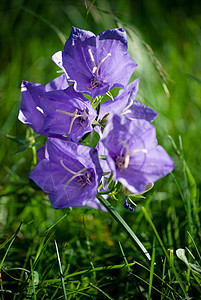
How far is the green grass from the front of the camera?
3.93ft

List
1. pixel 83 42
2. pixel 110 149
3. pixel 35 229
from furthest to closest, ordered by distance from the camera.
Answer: pixel 35 229
pixel 83 42
pixel 110 149

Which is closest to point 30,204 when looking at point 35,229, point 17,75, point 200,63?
point 35,229

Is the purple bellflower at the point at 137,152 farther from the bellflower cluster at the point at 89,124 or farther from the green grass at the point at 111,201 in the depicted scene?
the green grass at the point at 111,201

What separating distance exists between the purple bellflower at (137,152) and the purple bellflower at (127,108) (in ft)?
0.41

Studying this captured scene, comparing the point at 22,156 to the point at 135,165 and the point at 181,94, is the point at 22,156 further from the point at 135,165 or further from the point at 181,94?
the point at 181,94

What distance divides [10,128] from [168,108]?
1.05 metres

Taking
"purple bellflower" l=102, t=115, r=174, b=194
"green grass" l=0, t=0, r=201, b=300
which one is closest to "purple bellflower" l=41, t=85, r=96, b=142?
"purple bellflower" l=102, t=115, r=174, b=194

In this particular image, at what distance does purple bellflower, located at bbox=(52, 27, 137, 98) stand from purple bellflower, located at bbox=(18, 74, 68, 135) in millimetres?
106

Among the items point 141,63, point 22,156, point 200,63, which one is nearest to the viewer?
point 22,156

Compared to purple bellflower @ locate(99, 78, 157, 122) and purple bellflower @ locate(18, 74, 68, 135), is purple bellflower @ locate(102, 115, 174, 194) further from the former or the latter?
purple bellflower @ locate(18, 74, 68, 135)

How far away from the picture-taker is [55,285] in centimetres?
119

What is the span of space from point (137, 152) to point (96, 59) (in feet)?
1.19

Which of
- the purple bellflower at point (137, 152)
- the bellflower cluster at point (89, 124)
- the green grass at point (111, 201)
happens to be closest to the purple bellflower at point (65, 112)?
the bellflower cluster at point (89, 124)

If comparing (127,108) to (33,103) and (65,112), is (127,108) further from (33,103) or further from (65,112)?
(33,103)
